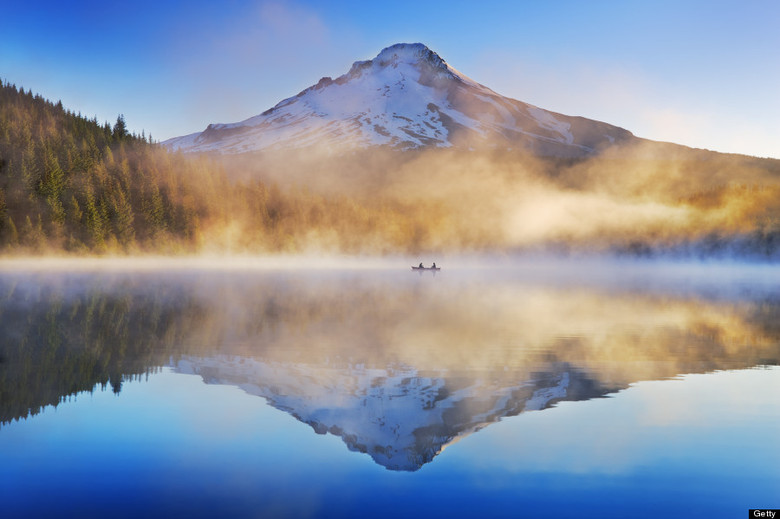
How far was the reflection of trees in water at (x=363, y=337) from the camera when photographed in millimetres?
19891

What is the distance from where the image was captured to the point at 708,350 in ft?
83.4

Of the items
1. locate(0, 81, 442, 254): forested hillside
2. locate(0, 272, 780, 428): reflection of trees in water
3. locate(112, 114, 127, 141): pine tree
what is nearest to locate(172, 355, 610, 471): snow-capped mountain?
locate(0, 272, 780, 428): reflection of trees in water

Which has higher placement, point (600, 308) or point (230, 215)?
point (230, 215)

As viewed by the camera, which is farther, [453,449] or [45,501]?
[453,449]

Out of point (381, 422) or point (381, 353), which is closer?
point (381, 422)

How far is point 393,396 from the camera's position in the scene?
655 inches

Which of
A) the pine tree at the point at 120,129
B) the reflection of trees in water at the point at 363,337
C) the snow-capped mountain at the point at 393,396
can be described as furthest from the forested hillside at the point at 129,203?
the snow-capped mountain at the point at 393,396

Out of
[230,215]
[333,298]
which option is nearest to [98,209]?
[230,215]

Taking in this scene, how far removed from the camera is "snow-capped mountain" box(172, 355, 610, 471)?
13.2 metres

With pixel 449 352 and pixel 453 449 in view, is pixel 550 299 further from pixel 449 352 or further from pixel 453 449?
pixel 453 449

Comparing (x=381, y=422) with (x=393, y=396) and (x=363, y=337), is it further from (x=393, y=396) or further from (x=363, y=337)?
(x=363, y=337)

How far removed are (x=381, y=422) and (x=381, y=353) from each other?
9.04 metres

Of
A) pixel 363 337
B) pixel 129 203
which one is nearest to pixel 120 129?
pixel 129 203

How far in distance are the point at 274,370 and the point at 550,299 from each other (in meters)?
35.3
